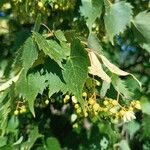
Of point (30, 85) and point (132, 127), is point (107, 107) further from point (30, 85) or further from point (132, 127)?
point (132, 127)

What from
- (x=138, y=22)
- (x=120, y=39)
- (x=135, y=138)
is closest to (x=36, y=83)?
(x=138, y=22)

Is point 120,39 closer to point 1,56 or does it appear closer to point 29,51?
point 1,56

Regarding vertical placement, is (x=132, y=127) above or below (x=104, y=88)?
below

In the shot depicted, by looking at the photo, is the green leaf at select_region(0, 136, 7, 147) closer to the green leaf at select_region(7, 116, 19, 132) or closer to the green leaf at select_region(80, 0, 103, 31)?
the green leaf at select_region(7, 116, 19, 132)

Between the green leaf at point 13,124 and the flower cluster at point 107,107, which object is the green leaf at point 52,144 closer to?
the green leaf at point 13,124

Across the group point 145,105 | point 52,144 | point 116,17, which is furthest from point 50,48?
point 145,105

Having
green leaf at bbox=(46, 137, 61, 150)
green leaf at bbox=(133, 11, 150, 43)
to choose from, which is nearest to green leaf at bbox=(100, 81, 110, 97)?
green leaf at bbox=(133, 11, 150, 43)

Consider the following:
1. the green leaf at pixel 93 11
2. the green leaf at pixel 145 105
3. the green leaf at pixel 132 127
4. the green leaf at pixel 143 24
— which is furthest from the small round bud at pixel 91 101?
the green leaf at pixel 132 127
